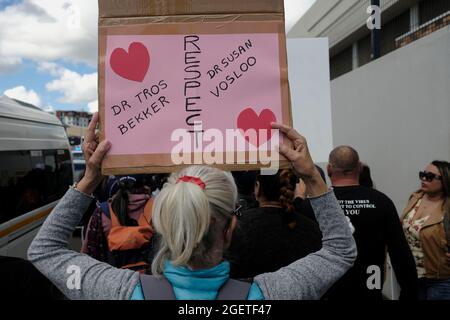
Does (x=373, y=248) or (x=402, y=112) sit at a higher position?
(x=402, y=112)

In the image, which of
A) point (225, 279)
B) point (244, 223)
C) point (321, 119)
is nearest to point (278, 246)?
point (244, 223)

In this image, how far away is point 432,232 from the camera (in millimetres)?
3217

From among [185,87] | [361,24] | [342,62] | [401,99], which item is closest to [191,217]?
[185,87]

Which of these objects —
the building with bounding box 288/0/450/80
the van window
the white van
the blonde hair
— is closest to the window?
the building with bounding box 288/0/450/80

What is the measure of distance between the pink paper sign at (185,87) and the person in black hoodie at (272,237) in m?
0.83

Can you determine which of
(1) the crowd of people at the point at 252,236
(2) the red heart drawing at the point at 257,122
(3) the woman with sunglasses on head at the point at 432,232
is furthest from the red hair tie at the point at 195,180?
(3) the woman with sunglasses on head at the point at 432,232

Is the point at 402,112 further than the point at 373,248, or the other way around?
the point at 402,112

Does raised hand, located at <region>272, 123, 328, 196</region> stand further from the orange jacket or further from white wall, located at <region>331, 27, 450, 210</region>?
white wall, located at <region>331, 27, 450, 210</region>

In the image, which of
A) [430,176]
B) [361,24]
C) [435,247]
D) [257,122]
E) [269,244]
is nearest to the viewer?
[257,122]

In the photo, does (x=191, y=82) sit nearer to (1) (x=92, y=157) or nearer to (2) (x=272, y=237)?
(1) (x=92, y=157)

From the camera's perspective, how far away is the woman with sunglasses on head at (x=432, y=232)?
3.15 metres

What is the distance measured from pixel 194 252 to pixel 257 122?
583 mm

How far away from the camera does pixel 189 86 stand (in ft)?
5.50
